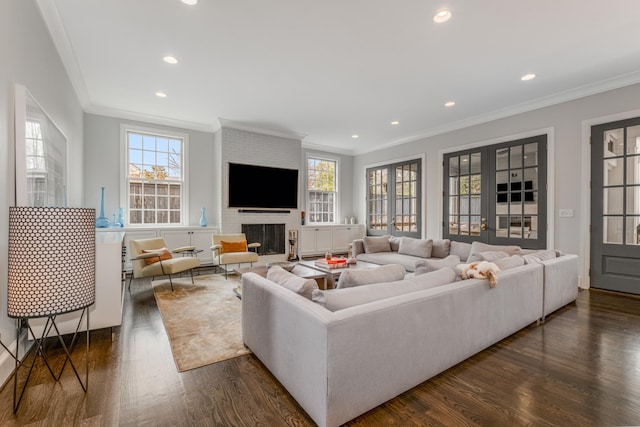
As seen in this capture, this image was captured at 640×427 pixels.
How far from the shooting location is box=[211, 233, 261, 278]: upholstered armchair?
4648mm

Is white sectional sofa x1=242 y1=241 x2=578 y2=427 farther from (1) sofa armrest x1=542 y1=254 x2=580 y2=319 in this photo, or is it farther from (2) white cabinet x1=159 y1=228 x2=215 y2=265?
(2) white cabinet x1=159 y1=228 x2=215 y2=265

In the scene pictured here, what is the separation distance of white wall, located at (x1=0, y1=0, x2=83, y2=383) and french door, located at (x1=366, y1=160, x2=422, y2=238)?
19.7ft

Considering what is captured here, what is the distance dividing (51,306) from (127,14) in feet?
8.21

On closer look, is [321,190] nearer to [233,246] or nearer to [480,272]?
[233,246]

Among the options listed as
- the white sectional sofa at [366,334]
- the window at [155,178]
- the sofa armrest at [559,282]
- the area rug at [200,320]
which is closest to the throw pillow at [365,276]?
the white sectional sofa at [366,334]

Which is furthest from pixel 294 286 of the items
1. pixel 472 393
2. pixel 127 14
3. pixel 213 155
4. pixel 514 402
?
pixel 213 155

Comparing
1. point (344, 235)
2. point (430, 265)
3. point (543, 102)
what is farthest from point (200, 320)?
point (543, 102)

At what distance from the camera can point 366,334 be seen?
149 centimetres

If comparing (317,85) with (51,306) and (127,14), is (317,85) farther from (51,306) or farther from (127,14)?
(51,306)

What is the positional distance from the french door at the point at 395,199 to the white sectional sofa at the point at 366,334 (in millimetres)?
4114

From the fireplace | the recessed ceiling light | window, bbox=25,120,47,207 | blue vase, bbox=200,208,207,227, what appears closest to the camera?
window, bbox=25,120,47,207

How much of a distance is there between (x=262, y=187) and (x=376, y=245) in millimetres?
2648

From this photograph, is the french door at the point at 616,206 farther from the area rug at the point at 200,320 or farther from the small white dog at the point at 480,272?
the area rug at the point at 200,320

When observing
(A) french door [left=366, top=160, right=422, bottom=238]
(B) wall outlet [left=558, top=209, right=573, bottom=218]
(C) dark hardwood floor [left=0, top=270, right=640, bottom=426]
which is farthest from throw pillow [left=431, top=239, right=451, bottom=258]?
(C) dark hardwood floor [left=0, top=270, right=640, bottom=426]
